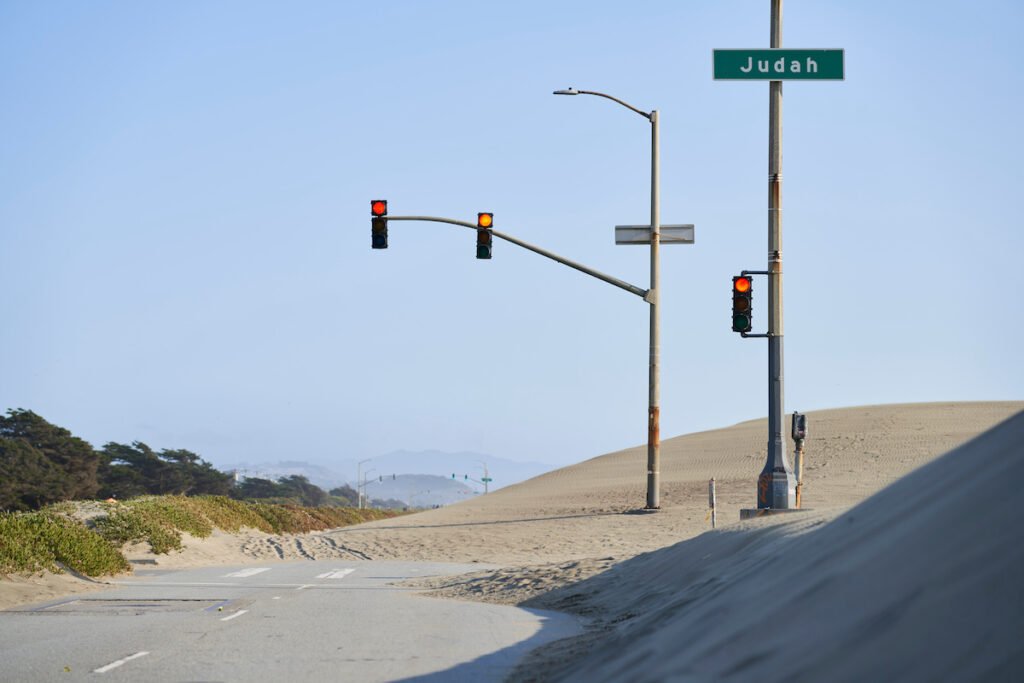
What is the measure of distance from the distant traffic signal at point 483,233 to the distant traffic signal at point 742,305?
801 cm

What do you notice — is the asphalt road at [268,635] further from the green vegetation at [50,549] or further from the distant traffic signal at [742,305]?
the distant traffic signal at [742,305]

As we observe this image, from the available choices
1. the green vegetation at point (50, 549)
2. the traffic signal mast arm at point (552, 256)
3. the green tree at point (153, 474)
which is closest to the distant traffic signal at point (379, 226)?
the traffic signal mast arm at point (552, 256)

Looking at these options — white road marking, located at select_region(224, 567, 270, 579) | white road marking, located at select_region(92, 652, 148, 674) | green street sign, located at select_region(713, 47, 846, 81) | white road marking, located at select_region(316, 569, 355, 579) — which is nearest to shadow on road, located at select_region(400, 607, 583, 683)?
white road marking, located at select_region(92, 652, 148, 674)

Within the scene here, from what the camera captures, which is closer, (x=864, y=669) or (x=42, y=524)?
(x=864, y=669)

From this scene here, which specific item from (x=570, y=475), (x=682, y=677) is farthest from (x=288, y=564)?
(x=570, y=475)

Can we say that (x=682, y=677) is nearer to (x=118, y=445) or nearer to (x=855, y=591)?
(x=855, y=591)

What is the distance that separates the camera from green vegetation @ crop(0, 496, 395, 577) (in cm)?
2109

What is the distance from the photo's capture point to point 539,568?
2088 centimetres

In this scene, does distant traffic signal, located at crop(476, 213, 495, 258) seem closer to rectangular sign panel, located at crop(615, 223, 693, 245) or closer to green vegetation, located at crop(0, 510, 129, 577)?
rectangular sign panel, located at crop(615, 223, 693, 245)

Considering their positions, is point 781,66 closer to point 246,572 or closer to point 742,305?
point 742,305

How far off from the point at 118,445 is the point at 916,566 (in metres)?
116

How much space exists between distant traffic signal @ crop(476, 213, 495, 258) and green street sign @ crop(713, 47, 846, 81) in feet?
31.0

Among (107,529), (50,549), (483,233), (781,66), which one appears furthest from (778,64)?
(107,529)

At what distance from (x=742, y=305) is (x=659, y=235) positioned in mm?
9950
